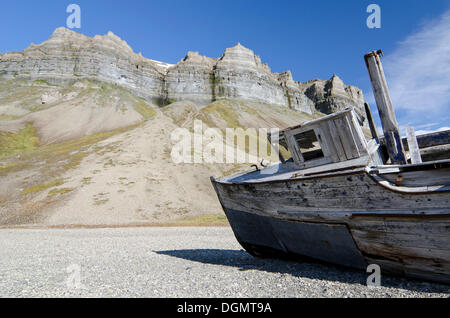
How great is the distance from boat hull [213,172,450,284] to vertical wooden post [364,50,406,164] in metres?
2.15

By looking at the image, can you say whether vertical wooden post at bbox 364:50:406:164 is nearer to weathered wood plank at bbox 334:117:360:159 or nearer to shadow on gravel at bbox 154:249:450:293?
weathered wood plank at bbox 334:117:360:159

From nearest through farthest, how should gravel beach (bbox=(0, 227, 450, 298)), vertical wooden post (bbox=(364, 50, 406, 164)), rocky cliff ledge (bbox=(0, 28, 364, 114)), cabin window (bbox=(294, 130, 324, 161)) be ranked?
gravel beach (bbox=(0, 227, 450, 298)) < vertical wooden post (bbox=(364, 50, 406, 164)) < cabin window (bbox=(294, 130, 324, 161)) < rocky cliff ledge (bbox=(0, 28, 364, 114))

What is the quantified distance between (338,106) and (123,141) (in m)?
169

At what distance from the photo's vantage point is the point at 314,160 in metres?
7.52

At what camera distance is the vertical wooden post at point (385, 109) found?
6934 millimetres

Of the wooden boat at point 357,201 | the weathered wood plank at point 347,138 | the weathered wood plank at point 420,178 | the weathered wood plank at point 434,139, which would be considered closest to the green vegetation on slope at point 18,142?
the wooden boat at point 357,201

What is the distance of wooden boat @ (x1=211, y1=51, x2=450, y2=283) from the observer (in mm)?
5258

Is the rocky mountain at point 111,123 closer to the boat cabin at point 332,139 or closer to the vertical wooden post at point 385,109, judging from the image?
the boat cabin at point 332,139

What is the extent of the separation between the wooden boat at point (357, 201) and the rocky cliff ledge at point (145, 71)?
118 m

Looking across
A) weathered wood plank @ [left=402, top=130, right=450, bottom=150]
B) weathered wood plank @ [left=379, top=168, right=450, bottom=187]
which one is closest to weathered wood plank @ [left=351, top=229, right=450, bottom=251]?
weathered wood plank @ [left=379, top=168, right=450, bottom=187]

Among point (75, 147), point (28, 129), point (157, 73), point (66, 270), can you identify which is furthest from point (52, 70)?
point (66, 270)

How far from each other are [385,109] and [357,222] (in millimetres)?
3424

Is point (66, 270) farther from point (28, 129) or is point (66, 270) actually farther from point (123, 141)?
point (28, 129)

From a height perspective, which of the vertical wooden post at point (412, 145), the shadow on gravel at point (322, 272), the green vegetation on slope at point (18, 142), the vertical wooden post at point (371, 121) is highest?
the green vegetation on slope at point (18, 142)
